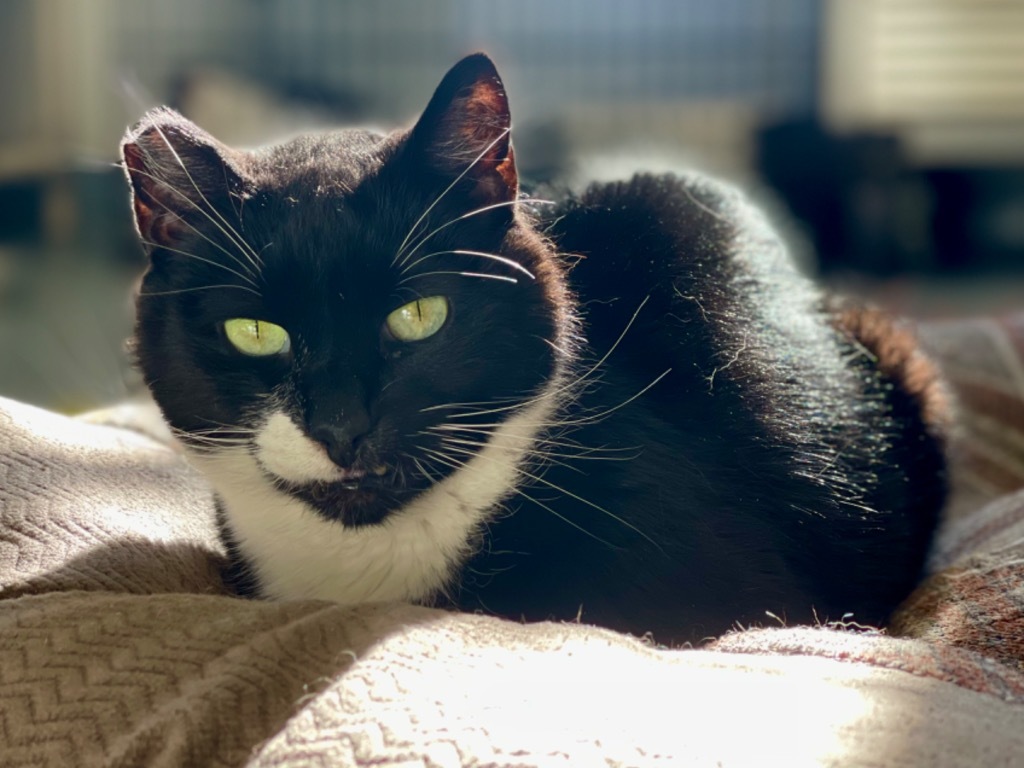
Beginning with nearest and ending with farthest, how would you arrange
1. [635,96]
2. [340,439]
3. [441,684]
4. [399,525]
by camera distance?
[441,684], [340,439], [399,525], [635,96]

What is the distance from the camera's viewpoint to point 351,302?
0.85m

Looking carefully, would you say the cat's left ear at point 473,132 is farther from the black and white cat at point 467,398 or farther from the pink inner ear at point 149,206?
the pink inner ear at point 149,206

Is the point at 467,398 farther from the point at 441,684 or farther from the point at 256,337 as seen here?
the point at 441,684

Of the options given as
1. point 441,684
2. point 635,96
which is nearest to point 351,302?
point 441,684

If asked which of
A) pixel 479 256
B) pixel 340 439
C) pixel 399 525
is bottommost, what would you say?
pixel 399 525

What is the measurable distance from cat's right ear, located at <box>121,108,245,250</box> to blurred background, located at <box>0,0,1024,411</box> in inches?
108

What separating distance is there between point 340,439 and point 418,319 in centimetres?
12

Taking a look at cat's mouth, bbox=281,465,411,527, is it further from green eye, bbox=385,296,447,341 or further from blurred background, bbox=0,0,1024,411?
blurred background, bbox=0,0,1024,411

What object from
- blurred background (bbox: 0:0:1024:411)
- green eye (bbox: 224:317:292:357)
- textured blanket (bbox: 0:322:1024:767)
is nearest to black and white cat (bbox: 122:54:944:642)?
green eye (bbox: 224:317:292:357)

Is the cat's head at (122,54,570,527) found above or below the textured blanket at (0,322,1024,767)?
above

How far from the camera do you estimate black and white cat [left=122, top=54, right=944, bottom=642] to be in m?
0.87

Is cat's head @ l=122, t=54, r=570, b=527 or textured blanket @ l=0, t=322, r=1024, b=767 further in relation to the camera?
cat's head @ l=122, t=54, r=570, b=527

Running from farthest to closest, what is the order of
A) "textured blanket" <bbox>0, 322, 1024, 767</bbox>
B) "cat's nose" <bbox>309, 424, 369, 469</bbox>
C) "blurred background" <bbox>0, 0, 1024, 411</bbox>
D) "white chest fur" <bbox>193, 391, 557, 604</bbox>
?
"blurred background" <bbox>0, 0, 1024, 411</bbox>
"white chest fur" <bbox>193, 391, 557, 604</bbox>
"cat's nose" <bbox>309, 424, 369, 469</bbox>
"textured blanket" <bbox>0, 322, 1024, 767</bbox>

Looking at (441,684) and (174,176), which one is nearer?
(441,684)
